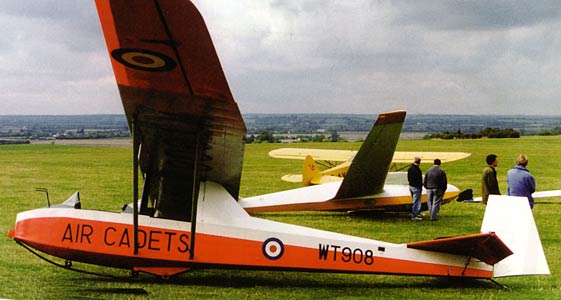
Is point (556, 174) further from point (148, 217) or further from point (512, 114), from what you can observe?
point (148, 217)

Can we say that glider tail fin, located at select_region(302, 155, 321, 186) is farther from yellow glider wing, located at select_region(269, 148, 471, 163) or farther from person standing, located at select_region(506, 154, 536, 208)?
person standing, located at select_region(506, 154, 536, 208)

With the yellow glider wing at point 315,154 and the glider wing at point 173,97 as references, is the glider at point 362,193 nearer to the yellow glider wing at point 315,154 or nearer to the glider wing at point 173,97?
the glider wing at point 173,97

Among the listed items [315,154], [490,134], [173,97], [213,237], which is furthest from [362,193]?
[173,97]

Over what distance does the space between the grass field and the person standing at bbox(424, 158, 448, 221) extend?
0.22m

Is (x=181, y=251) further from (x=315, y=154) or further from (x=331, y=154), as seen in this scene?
(x=331, y=154)

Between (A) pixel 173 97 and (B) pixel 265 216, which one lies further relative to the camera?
(B) pixel 265 216

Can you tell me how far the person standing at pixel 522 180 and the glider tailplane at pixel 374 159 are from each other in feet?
4.70

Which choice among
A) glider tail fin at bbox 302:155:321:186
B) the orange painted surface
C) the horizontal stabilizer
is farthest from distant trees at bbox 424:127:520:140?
glider tail fin at bbox 302:155:321:186

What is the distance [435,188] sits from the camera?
8.79 metres

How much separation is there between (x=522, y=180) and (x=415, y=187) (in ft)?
9.51

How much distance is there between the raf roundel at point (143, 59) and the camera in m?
3.32

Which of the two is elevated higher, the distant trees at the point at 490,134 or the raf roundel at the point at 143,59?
the raf roundel at the point at 143,59

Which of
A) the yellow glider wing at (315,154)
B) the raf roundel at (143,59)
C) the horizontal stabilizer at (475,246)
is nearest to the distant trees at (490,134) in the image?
the horizontal stabilizer at (475,246)

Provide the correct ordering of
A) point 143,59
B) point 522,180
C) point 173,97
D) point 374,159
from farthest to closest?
point 374,159 < point 522,180 < point 173,97 < point 143,59
